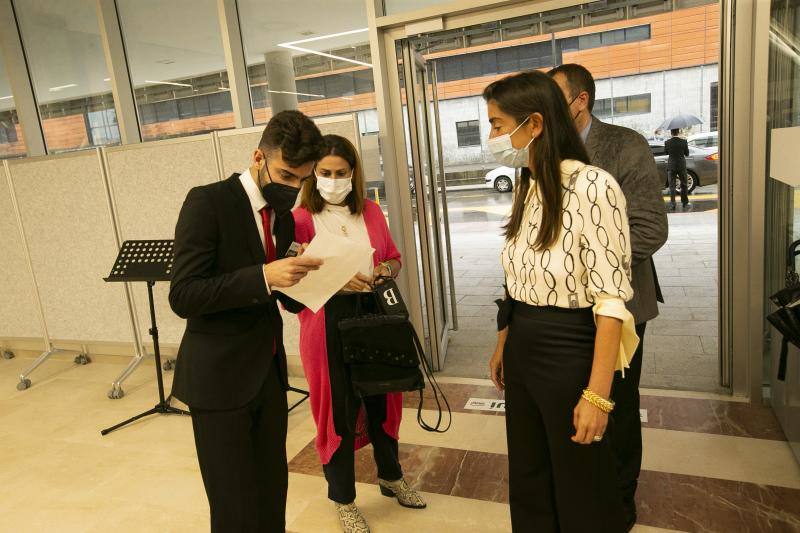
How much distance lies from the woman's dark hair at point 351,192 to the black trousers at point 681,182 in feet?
21.2

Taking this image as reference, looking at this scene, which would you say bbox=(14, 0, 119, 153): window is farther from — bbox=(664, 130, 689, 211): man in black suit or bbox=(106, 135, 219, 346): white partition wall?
bbox=(664, 130, 689, 211): man in black suit

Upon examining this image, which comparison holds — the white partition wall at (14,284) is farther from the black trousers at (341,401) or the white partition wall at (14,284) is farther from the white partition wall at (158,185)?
Answer: the black trousers at (341,401)

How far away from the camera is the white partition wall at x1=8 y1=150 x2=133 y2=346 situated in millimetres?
4242

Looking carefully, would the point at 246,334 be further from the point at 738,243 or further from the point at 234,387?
the point at 738,243

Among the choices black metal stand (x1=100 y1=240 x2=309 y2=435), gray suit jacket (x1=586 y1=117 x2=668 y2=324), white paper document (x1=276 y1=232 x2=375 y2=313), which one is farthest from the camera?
black metal stand (x1=100 y1=240 x2=309 y2=435)

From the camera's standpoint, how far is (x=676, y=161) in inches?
285

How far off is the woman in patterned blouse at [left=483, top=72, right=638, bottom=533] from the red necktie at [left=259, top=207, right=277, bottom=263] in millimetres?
622

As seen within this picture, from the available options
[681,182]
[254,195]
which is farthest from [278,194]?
[681,182]

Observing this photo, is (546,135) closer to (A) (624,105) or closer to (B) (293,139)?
(B) (293,139)

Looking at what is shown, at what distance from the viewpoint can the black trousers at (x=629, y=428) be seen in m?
2.01

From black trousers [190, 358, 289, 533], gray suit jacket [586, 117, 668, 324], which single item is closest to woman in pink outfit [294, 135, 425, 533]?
black trousers [190, 358, 289, 533]

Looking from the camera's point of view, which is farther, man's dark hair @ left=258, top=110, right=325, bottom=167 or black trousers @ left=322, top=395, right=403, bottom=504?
black trousers @ left=322, top=395, right=403, bottom=504

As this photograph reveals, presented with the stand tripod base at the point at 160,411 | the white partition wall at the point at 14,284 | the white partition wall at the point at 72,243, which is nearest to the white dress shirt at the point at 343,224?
the stand tripod base at the point at 160,411

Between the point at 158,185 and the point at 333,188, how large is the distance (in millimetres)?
2304
